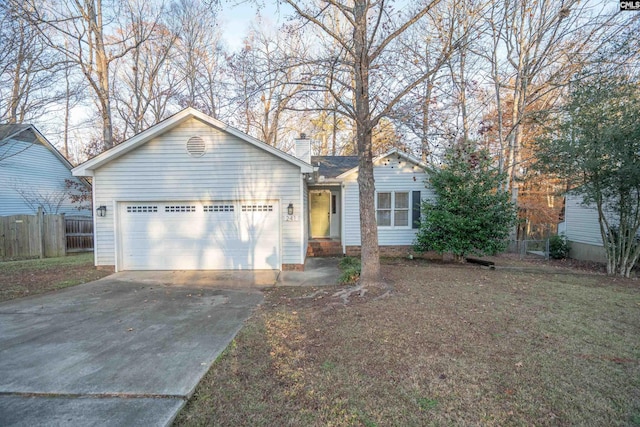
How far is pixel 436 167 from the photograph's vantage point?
1053cm

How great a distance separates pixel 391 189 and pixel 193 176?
6891 millimetres

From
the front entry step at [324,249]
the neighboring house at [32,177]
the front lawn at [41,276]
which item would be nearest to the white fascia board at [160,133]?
the front lawn at [41,276]

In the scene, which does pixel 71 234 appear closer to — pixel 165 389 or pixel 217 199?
pixel 217 199

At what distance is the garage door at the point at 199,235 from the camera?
860 cm

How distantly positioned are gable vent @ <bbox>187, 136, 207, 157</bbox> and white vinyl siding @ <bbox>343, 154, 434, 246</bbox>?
16.9ft

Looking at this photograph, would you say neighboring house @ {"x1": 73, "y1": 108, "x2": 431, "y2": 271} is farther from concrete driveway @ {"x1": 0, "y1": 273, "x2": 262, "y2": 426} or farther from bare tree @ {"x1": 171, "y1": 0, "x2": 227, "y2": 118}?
bare tree @ {"x1": 171, "y1": 0, "x2": 227, "y2": 118}

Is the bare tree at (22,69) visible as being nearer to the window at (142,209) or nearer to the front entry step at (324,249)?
the window at (142,209)

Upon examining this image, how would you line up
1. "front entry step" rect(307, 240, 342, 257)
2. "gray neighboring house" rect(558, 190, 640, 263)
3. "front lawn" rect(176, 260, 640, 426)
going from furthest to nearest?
1. "gray neighboring house" rect(558, 190, 640, 263)
2. "front entry step" rect(307, 240, 342, 257)
3. "front lawn" rect(176, 260, 640, 426)

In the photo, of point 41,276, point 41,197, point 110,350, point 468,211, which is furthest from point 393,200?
point 41,197

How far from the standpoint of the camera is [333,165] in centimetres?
1288

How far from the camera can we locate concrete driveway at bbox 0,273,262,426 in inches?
102

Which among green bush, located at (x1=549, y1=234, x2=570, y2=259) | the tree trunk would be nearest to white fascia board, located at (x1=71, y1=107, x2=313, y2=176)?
the tree trunk

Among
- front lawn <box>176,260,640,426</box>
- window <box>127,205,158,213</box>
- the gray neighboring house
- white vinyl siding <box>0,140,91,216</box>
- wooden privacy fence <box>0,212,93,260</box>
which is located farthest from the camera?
white vinyl siding <box>0,140,91,216</box>

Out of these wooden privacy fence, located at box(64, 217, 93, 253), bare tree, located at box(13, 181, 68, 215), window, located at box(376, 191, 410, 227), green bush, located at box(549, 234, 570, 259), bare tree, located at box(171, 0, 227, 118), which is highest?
bare tree, located at box(171, 0, 227, 118)
